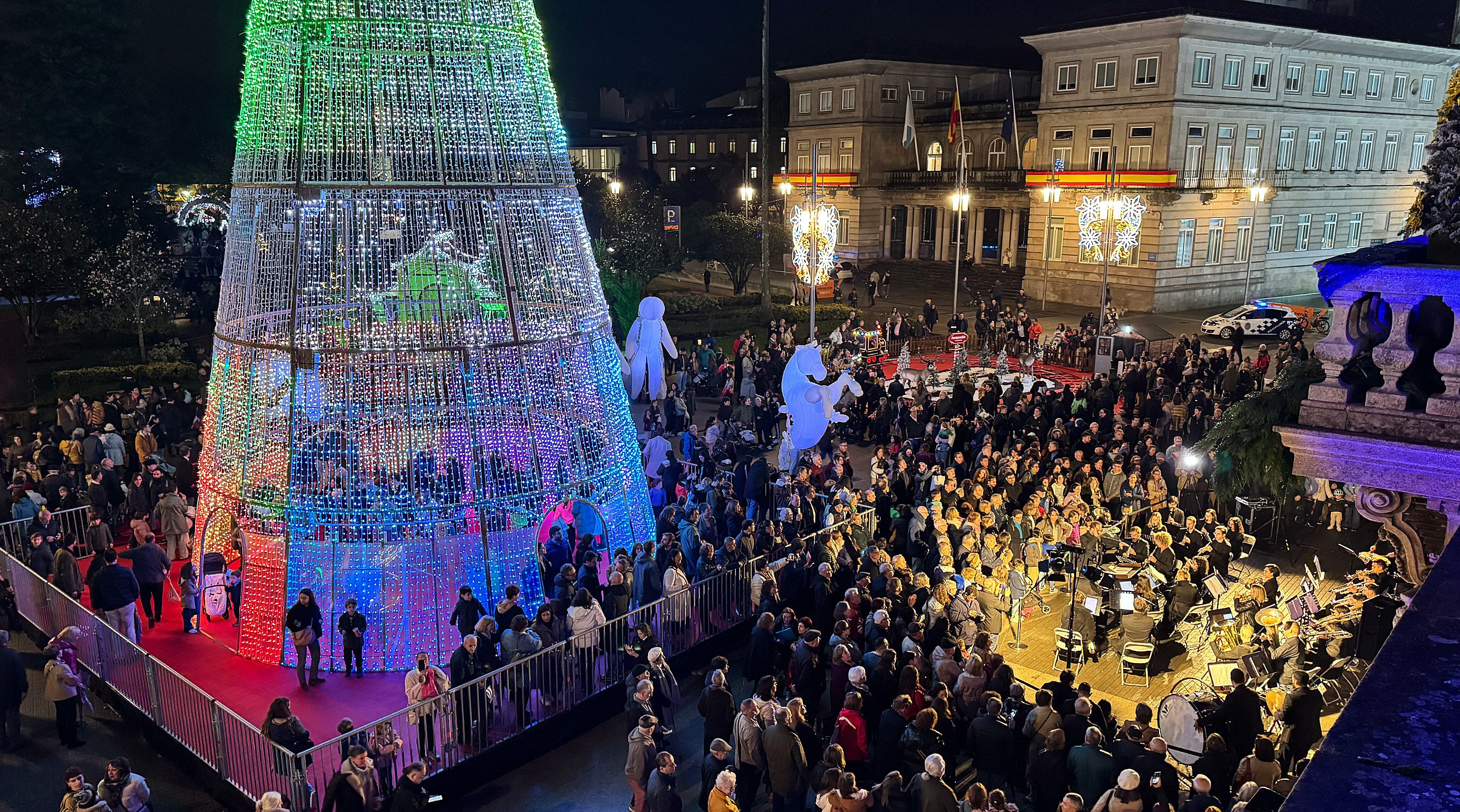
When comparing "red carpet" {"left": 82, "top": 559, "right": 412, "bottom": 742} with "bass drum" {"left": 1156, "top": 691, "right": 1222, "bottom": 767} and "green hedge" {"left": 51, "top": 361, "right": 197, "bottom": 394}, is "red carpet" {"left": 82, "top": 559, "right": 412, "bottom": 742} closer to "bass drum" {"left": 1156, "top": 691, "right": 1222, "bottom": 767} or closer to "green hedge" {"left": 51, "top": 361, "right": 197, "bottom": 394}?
"bass drum" {"left": 1156, "top": 691, "right": 1222, "bottom": 767}

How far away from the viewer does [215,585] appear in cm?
1374

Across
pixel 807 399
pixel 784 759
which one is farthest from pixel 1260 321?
pixel 784 759

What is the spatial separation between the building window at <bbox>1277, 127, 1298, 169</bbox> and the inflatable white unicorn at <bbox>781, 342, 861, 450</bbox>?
3993cm

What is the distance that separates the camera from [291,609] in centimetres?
1177

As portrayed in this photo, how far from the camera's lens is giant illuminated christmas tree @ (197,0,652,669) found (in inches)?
478

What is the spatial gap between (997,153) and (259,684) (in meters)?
55.8

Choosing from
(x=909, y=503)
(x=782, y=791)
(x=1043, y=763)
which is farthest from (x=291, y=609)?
(x=909, y=503)

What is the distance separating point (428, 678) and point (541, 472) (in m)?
3.54

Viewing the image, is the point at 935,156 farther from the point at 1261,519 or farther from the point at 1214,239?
the point at 1261,519

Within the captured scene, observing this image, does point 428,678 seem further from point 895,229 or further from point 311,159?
point 895,229

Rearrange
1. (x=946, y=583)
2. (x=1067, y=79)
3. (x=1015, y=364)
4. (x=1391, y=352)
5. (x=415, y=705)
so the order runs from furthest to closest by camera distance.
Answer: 1. (x=1067, y=79)
2. (x=1015, y=364)
3. (x=946, y=583)
4. (x=415, y=705)
5. (x=1391, y=352)

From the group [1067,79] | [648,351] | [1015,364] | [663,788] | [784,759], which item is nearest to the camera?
[663,788]

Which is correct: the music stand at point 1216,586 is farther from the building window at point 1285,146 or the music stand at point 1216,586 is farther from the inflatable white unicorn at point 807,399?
the building window at point 1285,146

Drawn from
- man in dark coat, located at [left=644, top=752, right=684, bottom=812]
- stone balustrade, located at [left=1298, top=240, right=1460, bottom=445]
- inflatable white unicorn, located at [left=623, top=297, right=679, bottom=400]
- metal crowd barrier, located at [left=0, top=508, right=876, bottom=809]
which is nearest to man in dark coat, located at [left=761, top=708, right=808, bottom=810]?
man in dark coat, located at [left=644, top=752, right=684, bottom=812]
